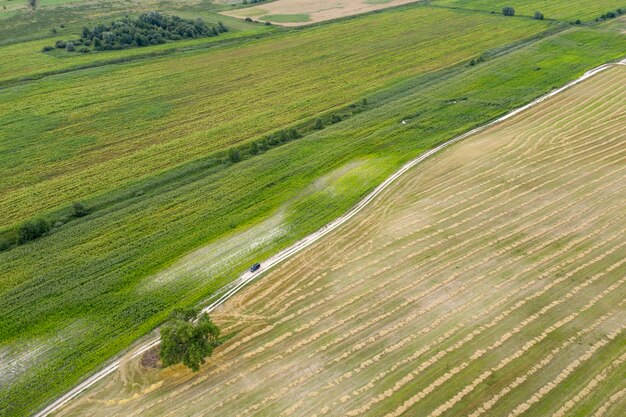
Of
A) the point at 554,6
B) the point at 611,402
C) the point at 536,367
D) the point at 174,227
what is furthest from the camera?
the point at 554,6

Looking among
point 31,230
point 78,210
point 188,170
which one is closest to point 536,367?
point 188,170

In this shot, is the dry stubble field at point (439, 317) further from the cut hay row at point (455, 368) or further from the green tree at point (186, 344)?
the green tree at point (186, 344)

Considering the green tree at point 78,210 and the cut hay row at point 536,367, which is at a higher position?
the green tree at point 78,210

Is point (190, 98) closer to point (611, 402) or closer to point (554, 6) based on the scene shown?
point (611, 402)

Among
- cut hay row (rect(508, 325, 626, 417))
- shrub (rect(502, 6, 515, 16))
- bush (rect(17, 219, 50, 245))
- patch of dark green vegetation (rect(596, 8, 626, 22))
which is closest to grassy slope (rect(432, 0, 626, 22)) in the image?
patch of dark green vegetation (rect(596, 8, 626, 22))

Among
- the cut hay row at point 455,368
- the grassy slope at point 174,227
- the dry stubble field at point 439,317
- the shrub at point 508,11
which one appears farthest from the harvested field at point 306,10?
the cut hay row at point 455,368

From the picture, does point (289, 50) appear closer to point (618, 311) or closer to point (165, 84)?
point (165, 84)
